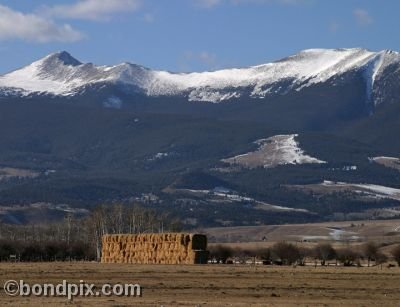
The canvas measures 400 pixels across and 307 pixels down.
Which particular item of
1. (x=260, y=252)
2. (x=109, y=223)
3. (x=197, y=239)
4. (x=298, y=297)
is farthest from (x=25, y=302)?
(x=109, y=223)

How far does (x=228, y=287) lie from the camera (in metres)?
55.3

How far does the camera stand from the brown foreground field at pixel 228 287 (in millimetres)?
46594

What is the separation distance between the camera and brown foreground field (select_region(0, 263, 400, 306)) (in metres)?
46.6

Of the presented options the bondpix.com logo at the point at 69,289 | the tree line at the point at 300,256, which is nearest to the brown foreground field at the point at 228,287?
the bondpix.com logo at the point at 69,289

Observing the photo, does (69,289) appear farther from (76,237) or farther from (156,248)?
(76,237)

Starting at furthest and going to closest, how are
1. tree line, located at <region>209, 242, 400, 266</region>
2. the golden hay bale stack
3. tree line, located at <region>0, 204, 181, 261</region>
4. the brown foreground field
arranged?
1. tree line, located at <region>0, 204, 181, 261</region>
2. tree line, located at <region>209, 242, 400, 266</region>
3. the golden hay bale stack
4. the brown foreground field

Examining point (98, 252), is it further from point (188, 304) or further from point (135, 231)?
point (188, 304)

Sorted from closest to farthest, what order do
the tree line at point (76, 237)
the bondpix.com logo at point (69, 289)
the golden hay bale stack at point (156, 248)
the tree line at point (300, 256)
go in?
1. the bondpix.com logo at point (69, 289)
2. the golden hay bale stack at point (156, 248)
3. the tree line at point (300, 256)
4. the tree line at point (76, 237)

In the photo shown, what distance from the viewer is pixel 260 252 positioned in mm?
119625

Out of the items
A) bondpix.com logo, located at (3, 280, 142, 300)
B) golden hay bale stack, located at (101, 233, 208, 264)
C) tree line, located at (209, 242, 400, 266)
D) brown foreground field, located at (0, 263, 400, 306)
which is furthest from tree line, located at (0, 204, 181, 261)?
bondpix.com logo, located at (3, 280, 142, 300)

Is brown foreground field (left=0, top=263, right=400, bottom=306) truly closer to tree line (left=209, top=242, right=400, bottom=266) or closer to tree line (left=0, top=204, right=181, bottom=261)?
tree line (left=209, top=242, right=400, bottom=266)

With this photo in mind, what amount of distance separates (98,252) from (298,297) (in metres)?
59.7

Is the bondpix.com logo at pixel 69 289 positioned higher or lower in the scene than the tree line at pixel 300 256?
lower

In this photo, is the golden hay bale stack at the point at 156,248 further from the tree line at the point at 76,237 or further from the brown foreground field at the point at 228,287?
the brown foreground field at the point at 228,287
